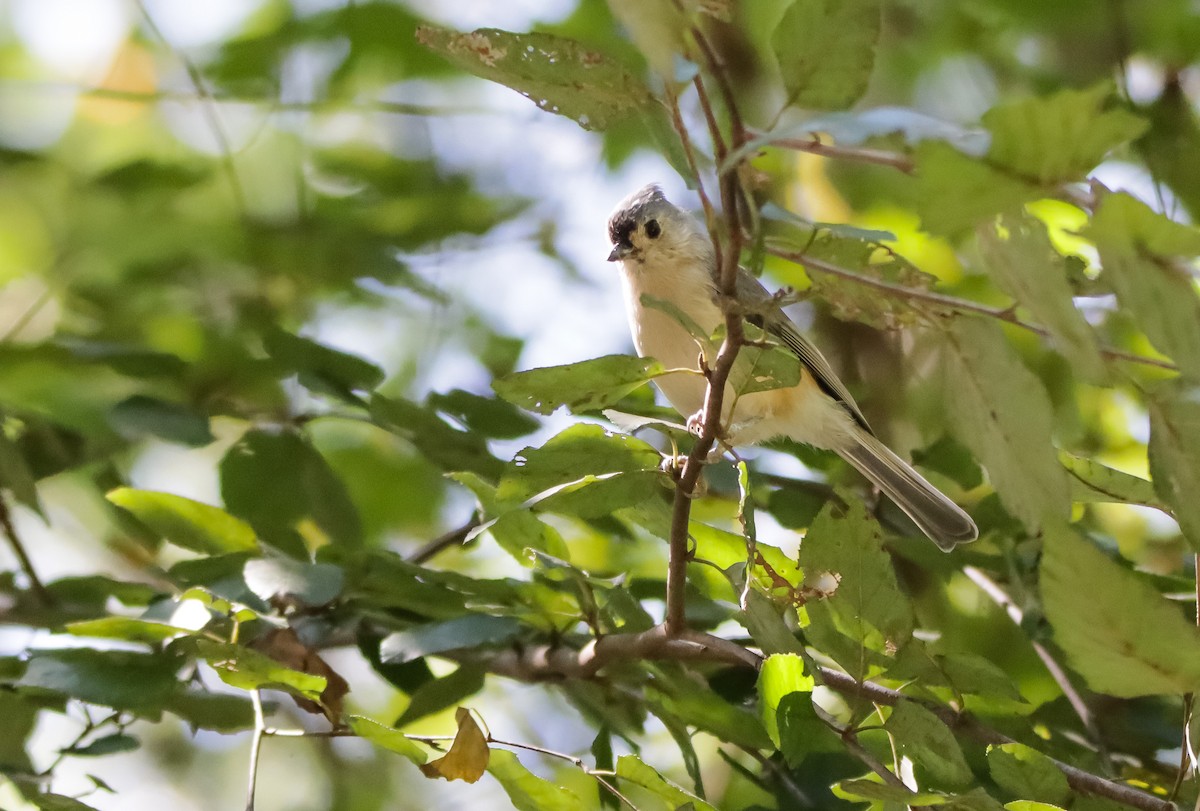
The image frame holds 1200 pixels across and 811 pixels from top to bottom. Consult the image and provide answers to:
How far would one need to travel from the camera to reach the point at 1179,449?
41.1 inches

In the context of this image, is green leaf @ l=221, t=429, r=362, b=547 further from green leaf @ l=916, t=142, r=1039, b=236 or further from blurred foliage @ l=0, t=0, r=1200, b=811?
green leaf @ l=916, t=142, r=1039, b=236

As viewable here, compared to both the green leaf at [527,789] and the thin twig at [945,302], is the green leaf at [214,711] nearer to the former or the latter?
the green leaf at [527,789]

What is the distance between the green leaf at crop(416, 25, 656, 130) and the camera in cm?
107

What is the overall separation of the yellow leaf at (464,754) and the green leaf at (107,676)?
0.47 m

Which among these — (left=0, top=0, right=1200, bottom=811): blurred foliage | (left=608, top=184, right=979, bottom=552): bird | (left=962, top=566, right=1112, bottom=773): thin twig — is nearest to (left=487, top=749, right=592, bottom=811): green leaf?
(left=0, top=0, right=1200, bottom=811): blurred foliage

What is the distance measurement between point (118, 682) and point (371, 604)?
41 cm

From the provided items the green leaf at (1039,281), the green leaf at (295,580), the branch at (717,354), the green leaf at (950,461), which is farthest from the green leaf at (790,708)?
Answer: the green leaf at (950,461)

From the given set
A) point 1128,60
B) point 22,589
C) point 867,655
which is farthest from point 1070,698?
point 22,589

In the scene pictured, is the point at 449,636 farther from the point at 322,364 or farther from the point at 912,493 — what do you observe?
→ the point at 912,493

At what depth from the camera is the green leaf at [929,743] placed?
4.08ft

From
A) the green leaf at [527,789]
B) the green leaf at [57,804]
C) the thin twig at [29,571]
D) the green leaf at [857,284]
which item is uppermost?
the green leaf at [857,284]

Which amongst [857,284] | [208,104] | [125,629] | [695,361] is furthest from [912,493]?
[208,104]

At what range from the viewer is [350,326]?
3.62 m

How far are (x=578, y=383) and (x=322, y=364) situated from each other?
102cm
